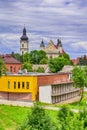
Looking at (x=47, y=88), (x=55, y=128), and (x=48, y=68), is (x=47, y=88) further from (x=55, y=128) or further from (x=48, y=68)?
(x=48, y=68)

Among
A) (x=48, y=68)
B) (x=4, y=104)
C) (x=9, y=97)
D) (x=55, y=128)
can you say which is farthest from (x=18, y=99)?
(x=48, y=68)

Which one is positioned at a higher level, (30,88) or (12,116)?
(30,88)

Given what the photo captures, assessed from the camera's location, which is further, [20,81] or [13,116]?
[20,81]

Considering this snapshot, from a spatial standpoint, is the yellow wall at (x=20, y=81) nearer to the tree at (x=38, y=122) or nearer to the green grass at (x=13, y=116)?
the green grass at (x=13, y=116)

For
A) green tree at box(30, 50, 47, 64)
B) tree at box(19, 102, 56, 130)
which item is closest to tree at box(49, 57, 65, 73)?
green tree at box(30, 50, 47, 64)

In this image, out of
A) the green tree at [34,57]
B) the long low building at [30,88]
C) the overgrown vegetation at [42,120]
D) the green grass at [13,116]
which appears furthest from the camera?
the green tree at [34,57]

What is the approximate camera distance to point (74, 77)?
249 ft

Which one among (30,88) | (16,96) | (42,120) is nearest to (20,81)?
(30,88)

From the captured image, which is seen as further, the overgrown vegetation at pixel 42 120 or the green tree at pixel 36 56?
the green tree at pixel 36 56


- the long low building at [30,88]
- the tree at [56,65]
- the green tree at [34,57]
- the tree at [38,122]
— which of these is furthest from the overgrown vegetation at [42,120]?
the green tree at [34,57]

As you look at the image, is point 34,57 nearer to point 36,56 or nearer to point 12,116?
point 36,56

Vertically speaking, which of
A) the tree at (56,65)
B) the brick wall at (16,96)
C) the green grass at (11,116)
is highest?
the tree at (56,65)

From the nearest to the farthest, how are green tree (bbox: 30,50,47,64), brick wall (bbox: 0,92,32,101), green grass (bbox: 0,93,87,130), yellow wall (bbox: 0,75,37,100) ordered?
green grass (bbox: 0,93,87,130) < yellow wall (bbox: 0,75,37,100) < brick wall (bbox: 0,92,32,101) < green tree (bbox: 30,50,47,64)

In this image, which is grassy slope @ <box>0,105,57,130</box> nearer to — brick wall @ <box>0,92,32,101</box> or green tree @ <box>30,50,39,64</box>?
brick wall @ <box>0,92,32,101</box>
